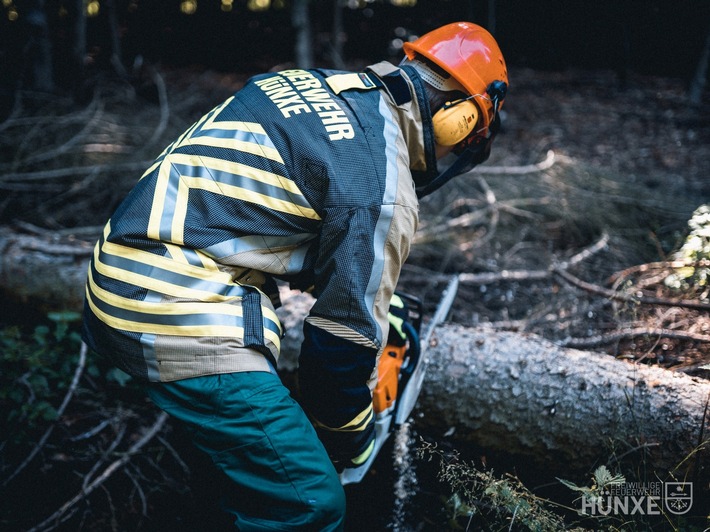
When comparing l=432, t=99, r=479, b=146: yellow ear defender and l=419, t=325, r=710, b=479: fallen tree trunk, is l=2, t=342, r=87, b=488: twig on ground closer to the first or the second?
l=419, t=325, r=710, b=479: fallen tree trunk

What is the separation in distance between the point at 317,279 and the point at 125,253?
1.91ft

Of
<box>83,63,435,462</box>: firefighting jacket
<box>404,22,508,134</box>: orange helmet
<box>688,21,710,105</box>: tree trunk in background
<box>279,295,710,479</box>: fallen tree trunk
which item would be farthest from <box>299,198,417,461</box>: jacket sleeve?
<box>688,21,710,105</box>: tree trunk in background

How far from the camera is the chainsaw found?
188 cm

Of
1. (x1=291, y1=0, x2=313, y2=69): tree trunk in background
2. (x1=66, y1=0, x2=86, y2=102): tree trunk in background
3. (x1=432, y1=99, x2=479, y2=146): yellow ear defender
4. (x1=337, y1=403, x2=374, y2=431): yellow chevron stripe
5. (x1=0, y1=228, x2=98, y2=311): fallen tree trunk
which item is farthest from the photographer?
(x1=291, y1=0, x2=313, y2=69): tree trunk in background

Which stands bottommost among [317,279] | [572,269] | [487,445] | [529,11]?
[487,445]

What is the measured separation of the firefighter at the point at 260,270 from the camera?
141cm

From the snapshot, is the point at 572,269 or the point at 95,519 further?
the point at 572,269

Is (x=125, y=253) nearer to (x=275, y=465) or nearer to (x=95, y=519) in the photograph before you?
(x=275, y=465)

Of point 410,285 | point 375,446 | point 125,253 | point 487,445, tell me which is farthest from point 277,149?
point 410,285

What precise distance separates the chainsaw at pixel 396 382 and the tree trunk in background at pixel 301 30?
5124 millimetres

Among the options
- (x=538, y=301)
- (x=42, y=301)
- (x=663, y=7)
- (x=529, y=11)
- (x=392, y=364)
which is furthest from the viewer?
(x=529, y=11)

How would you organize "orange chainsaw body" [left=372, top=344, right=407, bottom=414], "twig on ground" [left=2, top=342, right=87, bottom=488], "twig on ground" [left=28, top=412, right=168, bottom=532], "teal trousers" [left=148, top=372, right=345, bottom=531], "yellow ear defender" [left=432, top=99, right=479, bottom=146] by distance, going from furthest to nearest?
"twig on ground" [left=2, top=342, right=87, bottom=488], "twig on ground" [left=28, top=412, right=168, bottom=532], "orange chainsaw body" [left=372, top=344, right=407, bottom=414], "yellow ear defender" [left=432, top=99, right=479, bottom=146], "teal trousers" [left=148, top=372, right=345, bottom=531]

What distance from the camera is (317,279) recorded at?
1.51 m

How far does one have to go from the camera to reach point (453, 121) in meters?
1.75
